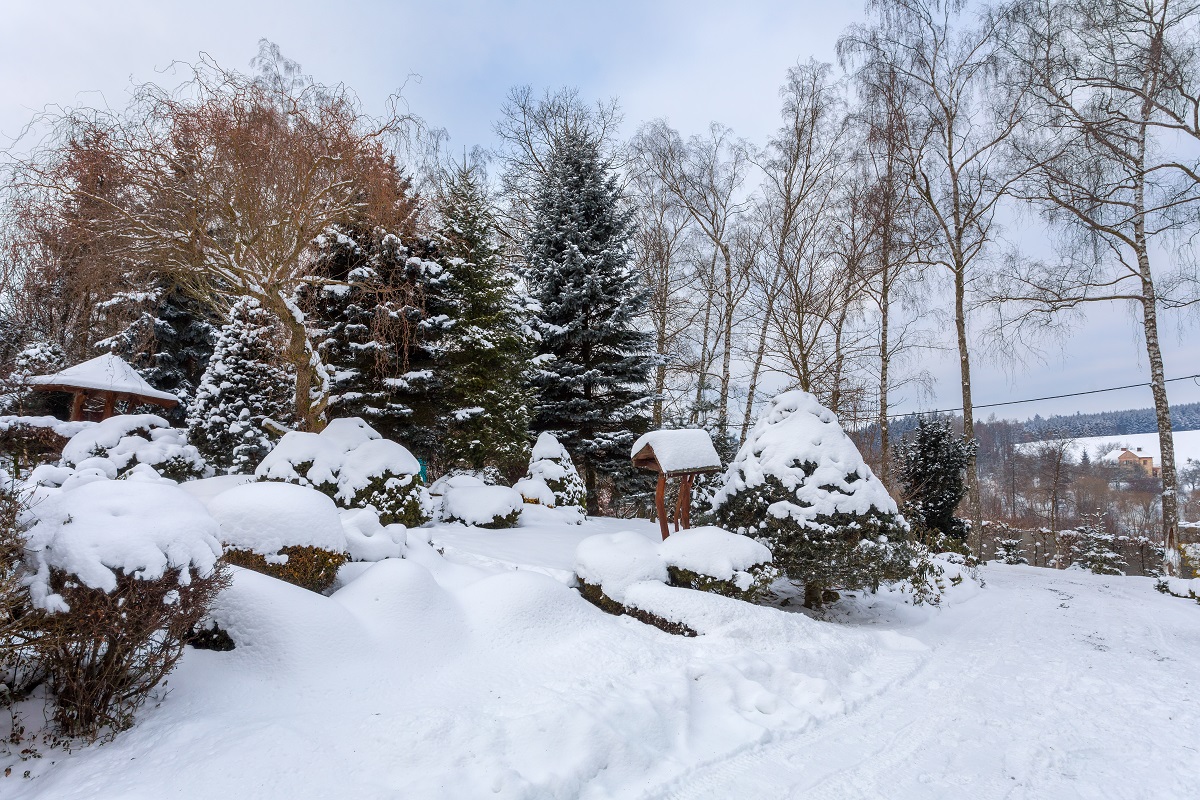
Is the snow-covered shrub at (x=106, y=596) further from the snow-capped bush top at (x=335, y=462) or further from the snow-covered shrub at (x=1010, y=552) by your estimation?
the snow-covered shrub at (x=1010, y=552)

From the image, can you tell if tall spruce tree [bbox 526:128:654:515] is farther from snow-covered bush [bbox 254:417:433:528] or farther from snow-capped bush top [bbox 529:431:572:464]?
snow-covered bush [bbox 254:417:433:528]

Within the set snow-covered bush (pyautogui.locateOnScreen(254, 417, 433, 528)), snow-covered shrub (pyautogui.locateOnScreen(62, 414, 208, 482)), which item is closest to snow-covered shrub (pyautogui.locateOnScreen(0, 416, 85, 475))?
snow-covered shrub (pyautogui.locateOnScreen(62, 414, 208, 482))

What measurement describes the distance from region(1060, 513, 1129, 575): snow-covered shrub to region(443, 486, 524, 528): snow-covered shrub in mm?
14102

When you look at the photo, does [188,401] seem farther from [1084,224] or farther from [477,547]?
[1084,224]

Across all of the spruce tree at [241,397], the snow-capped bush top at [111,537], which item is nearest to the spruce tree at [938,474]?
the snow-capped bush top at [111,537]

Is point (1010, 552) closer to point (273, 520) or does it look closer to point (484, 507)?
point (484, 507)

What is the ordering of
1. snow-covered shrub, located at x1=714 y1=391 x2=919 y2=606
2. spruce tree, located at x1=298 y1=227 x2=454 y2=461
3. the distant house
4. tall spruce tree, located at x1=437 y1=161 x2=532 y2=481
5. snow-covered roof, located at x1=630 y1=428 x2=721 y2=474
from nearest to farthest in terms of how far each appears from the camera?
snow-covered shrub, located at x1=714 y1=391 x2=919 y2=606 < snow-covered roof, located at x1=630 y1=428 x2=721 y2=474 < spruce tree, located at x1=298 y1=227 x2=454 y2=461 < tall spruce tree, located at x1=437 y1=161 x2=532 y2=481 < the distant house

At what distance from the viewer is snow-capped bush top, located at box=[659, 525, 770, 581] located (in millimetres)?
5375

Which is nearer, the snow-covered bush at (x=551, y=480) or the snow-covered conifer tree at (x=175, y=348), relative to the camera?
the snow-covered bush at (x=551, y=480)

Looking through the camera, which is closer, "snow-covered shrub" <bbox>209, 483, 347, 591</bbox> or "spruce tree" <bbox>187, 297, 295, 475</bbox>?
"snow-covered shrub" <bbox>209, 483, 347, 591</bbox>

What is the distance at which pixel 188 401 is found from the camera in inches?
583

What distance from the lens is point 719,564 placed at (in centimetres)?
537

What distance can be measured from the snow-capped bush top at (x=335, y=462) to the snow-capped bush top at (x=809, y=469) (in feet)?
16.2

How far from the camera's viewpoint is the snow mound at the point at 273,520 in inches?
174
